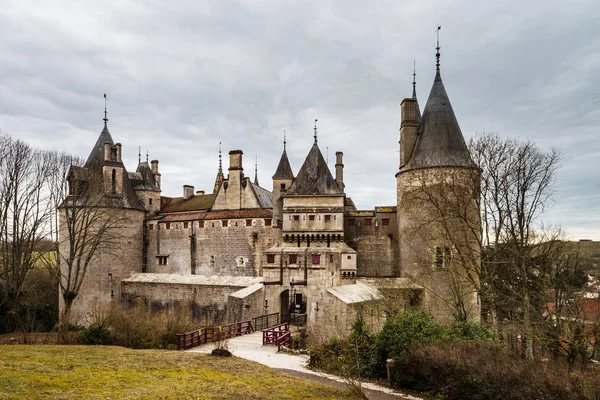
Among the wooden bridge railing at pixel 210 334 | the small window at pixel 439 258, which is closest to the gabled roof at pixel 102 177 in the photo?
the wooden bridge railing at pixel 210 334

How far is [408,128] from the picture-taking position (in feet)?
74.0

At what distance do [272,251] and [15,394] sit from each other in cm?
1295

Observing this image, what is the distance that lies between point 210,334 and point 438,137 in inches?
586

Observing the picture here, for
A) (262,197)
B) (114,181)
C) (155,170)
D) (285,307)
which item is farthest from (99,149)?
(285,307)

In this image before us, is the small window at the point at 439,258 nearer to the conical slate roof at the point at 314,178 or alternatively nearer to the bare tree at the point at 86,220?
the conical slate roof at the point at 314,178

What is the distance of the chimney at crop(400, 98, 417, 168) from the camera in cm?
2228

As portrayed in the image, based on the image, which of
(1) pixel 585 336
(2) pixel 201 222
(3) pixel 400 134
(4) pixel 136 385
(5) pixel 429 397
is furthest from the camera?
(2) pixel 201 222

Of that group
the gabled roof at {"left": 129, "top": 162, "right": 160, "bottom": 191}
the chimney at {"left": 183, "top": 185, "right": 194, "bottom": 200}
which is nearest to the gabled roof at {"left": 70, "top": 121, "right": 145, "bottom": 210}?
the gabled roof at {"left": 129, "top": 162, "right": 160, "bottom": 191}

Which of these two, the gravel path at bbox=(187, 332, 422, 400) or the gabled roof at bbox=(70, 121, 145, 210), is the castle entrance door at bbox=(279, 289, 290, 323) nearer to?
the gravel path at bbox=(187, 332, 422, 400)

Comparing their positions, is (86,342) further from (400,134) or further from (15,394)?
(400,134)

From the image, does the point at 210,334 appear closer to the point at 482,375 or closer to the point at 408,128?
the point at 482,375

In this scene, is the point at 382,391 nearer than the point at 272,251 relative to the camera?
Yes

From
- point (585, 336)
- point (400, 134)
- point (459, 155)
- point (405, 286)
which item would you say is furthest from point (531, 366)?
point (400, 134)

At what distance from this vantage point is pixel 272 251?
1962cm
